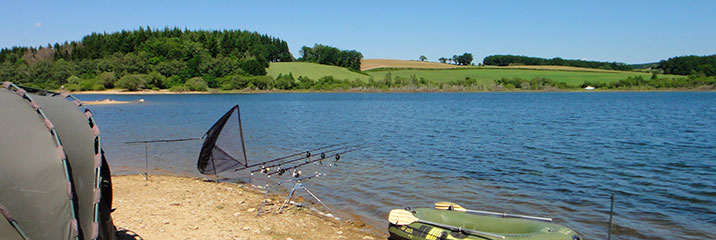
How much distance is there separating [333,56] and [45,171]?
496ft

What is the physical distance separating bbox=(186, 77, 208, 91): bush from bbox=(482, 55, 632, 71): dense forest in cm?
8762

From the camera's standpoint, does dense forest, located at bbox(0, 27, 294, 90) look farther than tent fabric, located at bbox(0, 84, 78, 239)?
Yes

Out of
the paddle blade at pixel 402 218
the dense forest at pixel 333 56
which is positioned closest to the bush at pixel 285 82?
the dense forest at pixel 333 56

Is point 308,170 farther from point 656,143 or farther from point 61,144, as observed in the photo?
point 656,143

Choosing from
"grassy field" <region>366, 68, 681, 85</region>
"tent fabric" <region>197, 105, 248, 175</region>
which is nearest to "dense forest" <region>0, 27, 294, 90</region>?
"grassy field" <region>366, 68, 681, 85</region>

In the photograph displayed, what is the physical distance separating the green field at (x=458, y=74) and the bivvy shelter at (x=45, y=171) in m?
125

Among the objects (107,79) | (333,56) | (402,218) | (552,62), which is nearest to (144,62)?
(107,79)

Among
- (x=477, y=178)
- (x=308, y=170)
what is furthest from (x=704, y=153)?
(x=308, y=170)

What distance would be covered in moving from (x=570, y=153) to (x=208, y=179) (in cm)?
1491

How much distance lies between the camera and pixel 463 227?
8.53 m

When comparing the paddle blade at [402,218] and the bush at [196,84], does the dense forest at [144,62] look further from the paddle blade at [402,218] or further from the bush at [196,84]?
the paddle blade at [402,218]

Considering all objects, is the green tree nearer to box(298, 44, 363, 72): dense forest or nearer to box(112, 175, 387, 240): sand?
box(298, 44, 363, 72): dense forest

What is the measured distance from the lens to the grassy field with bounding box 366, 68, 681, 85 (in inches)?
4865

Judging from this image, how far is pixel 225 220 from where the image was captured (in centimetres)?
1003
